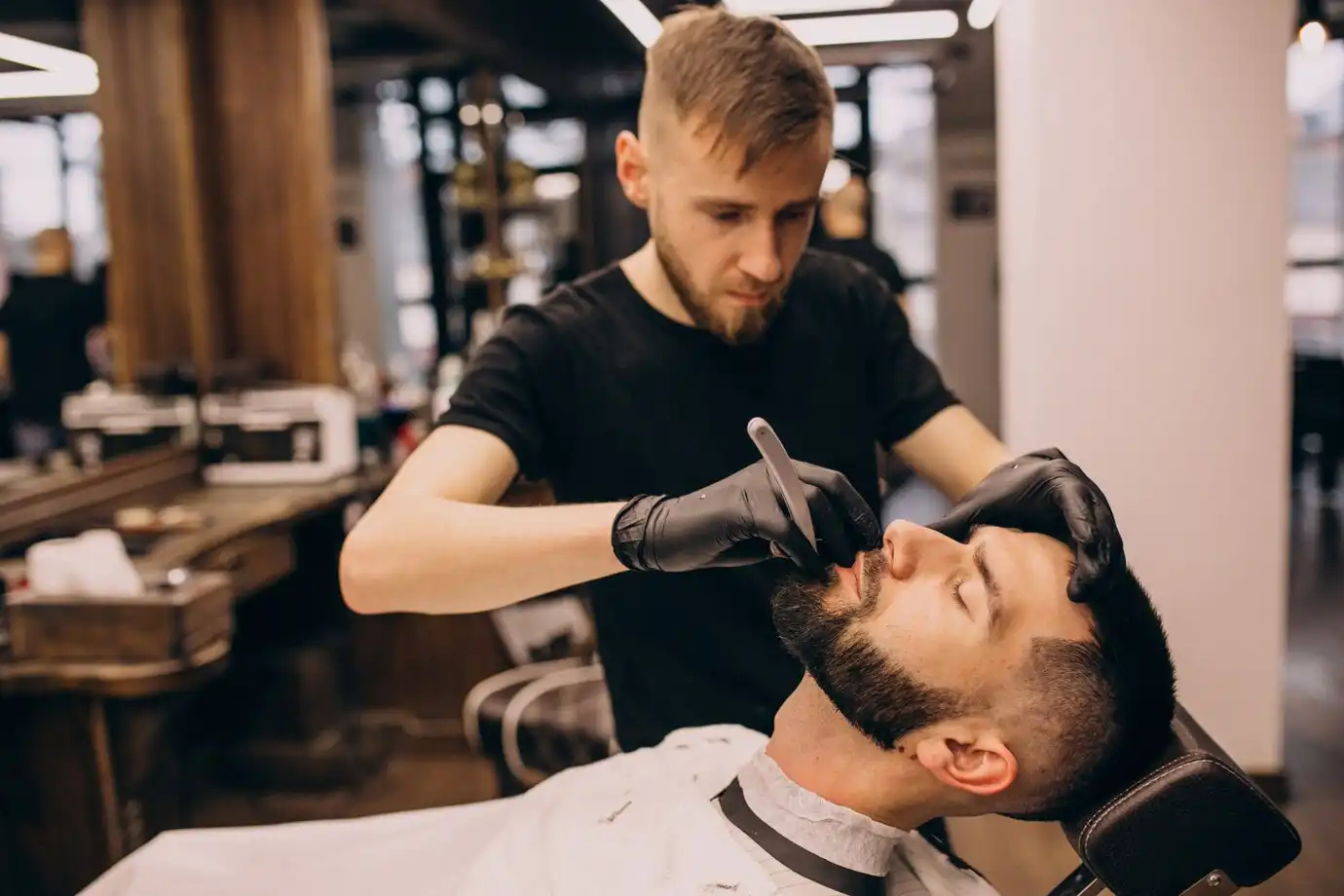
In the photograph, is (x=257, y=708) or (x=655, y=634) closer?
(x=655, y=634)

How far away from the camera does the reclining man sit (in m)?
1.22

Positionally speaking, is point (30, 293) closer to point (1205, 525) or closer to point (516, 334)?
point (516, 334)

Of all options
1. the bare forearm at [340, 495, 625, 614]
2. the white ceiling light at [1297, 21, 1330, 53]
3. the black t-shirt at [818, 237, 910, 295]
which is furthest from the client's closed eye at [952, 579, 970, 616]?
the white ceiling light at [1297, 21, 1330, 53]

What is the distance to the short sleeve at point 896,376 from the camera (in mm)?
1611

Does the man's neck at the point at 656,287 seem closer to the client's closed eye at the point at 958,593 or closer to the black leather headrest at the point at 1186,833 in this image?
the client's closed eye at the point at 958,593

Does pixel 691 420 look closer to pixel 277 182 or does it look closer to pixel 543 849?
pixel 543 849

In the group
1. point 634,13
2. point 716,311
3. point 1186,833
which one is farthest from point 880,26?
point 1186,833

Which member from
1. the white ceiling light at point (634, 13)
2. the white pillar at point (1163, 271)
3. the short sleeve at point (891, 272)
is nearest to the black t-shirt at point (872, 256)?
the short sleeve at point (891, 272)

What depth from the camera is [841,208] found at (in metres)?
4.73

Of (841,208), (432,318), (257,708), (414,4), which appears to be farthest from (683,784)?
(432,318)

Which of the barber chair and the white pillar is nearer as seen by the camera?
the barber chair

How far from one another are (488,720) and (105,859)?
85 centimetres

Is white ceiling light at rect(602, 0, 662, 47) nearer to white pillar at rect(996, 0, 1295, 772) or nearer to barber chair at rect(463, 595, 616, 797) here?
white pillar at rect(996, 0, 1295, 772)

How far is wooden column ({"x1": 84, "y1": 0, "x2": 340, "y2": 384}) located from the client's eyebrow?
3.02 m
